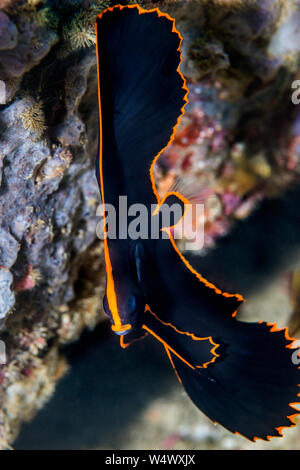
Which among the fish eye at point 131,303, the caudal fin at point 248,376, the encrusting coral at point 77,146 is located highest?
the encrusting coral at point 77,146

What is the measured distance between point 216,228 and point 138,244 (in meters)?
2.15

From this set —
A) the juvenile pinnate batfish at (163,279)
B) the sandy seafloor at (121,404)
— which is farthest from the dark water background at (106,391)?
the juvenile pinnate batfish at (163,279)

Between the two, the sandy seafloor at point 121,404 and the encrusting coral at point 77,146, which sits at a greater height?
the encrusting coral at point 77,146

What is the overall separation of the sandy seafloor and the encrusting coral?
0.99 feet

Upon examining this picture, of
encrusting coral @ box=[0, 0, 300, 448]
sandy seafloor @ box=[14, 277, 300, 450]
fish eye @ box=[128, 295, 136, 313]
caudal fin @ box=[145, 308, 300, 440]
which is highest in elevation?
encrusting coral @ box=[0, 0, 300, 448]

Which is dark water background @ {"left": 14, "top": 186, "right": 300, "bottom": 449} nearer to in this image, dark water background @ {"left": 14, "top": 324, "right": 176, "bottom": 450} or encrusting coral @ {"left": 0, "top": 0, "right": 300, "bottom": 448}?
dark water background @ {"left": 14, "top": 324, "right": 176, "bottom": 450}

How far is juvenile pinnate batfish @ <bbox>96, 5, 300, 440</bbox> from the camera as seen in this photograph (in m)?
1.57

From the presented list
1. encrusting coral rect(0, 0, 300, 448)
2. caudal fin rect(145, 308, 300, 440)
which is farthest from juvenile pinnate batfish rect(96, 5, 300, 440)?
encrusting coral rect(0, 0, 300, 448)

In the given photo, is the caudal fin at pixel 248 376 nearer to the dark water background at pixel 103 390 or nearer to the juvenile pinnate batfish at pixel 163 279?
the juvenile pinnate batfish at pixel 163 279

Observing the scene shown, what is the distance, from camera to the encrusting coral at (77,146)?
181 cm

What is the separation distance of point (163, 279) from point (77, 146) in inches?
41.2

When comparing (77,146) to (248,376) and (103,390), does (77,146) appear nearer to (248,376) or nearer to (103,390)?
(248,376)

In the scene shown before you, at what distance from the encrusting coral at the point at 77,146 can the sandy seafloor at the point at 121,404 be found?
30cm

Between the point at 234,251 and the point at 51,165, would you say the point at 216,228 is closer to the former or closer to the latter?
the point at 234,251
